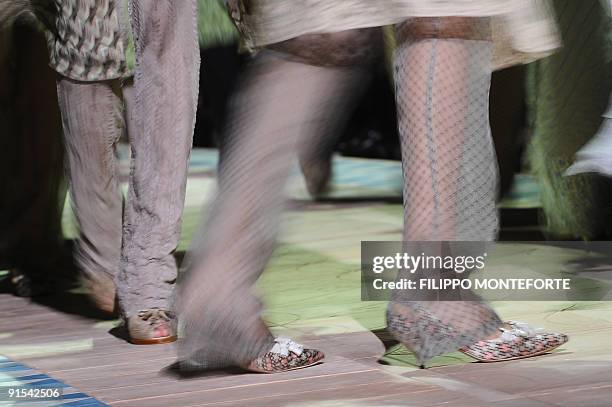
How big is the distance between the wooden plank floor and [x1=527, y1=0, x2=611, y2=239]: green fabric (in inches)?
13.1

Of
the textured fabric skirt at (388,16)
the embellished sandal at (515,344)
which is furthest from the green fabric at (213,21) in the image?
the embellished sandal at (515,344)

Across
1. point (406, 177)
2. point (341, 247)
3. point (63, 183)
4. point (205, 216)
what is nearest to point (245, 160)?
point (205, 216)

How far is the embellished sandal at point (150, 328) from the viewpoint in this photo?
8.20ft

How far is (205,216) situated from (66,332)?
0.70 metres

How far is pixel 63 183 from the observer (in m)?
3.31

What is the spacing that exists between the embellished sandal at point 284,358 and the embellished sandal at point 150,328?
1.17ft

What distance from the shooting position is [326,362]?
2258 mm

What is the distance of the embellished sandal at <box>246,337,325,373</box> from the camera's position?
2158 mm

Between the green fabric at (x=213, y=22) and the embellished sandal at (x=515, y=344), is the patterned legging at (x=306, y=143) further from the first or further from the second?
the green fabric at (x=213, y=22)

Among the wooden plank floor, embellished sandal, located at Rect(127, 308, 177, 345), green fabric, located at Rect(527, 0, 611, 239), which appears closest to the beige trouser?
embellished sandal, located at Rect(127, 308, 177, 345)

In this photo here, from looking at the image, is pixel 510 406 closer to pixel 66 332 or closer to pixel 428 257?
pixel 428 257

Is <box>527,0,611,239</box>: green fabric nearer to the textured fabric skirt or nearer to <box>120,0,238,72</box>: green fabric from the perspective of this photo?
<box>120,0,238,72</box>: green fabric

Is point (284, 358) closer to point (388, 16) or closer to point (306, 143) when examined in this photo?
point (306, 143)

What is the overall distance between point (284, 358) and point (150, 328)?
16.1 inches
